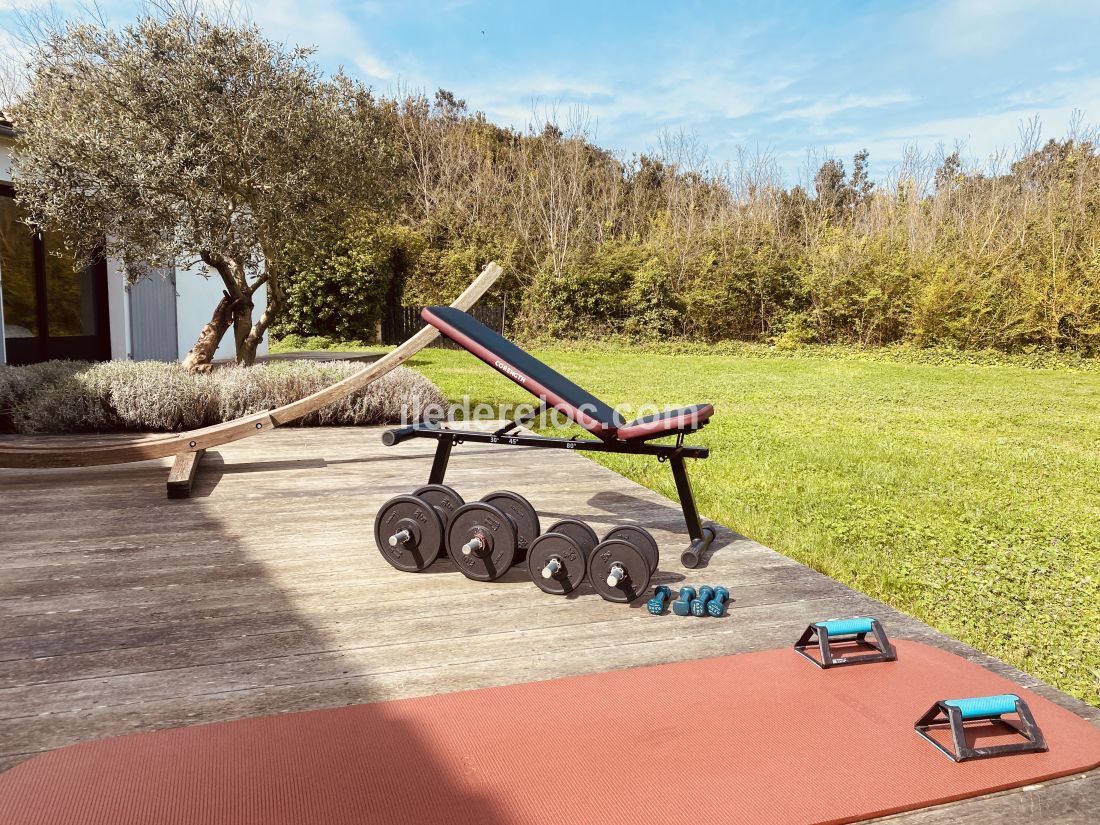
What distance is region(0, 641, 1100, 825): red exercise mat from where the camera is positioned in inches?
60.1

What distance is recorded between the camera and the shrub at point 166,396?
6027 mm

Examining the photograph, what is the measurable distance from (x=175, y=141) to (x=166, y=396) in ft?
8.30

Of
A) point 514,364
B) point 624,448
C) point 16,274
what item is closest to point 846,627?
point 624,448

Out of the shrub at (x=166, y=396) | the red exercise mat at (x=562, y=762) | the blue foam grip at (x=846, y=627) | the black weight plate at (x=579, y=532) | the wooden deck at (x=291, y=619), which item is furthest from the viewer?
the shrub at (x=166, y=396)

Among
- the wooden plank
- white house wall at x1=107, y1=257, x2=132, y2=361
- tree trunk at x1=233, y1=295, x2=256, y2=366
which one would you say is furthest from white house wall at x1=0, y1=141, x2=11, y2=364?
the wooden plank

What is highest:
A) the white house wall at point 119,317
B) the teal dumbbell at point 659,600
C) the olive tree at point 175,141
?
the olive tree at point 175,141

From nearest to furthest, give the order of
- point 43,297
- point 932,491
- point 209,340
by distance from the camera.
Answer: point 932,491, point 209,340, point 43,297

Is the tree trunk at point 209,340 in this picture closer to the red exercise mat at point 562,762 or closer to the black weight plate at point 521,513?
the black weight plate at point 521,513

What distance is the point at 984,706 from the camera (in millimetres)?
1756

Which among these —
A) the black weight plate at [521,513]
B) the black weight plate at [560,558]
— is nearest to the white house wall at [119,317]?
the black weight plate at [521,513]

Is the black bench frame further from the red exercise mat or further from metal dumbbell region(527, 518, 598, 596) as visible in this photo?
the red exercise mat

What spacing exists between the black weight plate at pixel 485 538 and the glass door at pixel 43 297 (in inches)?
314

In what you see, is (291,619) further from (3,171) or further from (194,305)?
(194,305)

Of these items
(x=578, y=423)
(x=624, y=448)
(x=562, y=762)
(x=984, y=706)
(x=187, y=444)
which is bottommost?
(x=562, y=762)
